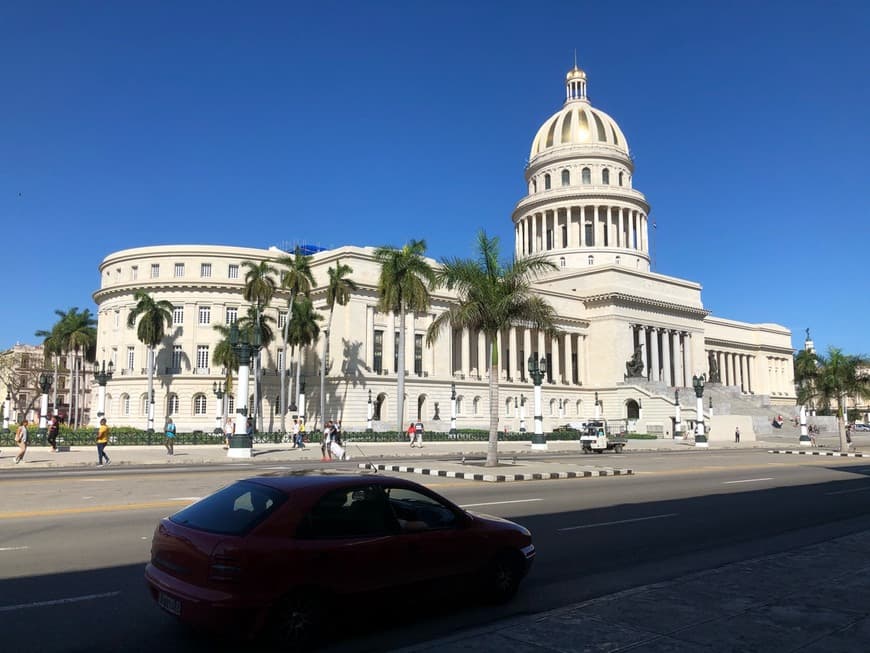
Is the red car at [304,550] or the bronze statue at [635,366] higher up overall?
the bronze statue at [635,366]

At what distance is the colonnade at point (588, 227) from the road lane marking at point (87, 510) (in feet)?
300

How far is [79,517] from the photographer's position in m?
12.9

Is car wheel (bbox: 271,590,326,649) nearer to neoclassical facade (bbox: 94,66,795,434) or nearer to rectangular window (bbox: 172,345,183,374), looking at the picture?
neoclassical facade (bbox: 94,66,795,434)

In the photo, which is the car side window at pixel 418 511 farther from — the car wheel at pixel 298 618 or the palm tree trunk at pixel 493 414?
the palm tree trunk at pixel 493 414

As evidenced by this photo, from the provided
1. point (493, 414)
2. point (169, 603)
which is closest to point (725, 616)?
point (169, 603)

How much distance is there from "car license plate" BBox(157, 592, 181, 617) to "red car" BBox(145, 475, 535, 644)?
0.05 ft

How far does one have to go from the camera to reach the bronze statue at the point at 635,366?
85.3 m

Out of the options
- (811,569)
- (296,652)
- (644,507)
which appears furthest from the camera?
(644,507)

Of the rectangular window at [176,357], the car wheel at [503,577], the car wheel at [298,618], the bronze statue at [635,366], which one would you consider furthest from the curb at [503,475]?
the bronze statue at [635,366]

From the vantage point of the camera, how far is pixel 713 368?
343ft

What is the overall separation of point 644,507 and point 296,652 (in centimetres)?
1139

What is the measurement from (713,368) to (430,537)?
106 metres

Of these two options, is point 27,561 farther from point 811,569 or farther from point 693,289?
point 693,289

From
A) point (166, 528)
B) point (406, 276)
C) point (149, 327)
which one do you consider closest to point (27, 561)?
point (166, 528)
